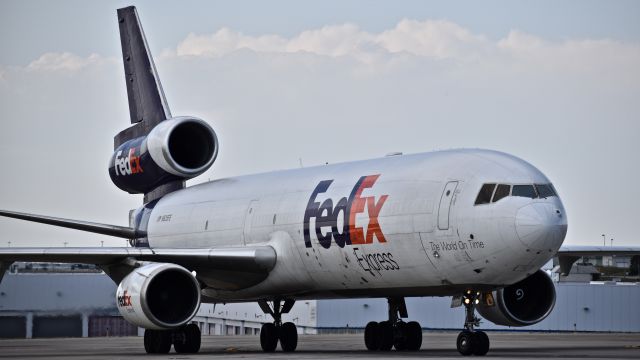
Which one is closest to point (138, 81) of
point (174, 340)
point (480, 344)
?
point (174, 340)

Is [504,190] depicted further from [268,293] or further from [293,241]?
[268,293]

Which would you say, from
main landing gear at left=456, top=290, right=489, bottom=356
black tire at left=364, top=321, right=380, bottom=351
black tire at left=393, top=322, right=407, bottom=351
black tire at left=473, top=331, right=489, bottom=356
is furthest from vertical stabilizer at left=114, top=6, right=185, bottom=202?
black tire at left=473, top=331, right=489, bottom=356

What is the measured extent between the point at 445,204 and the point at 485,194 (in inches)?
34.7

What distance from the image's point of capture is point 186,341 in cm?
2677

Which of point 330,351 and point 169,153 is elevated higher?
point 169,153

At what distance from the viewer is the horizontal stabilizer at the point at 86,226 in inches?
1158

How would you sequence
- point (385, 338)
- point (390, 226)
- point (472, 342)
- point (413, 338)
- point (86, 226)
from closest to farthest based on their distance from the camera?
point (472, 342) → point (390, 226) → point (413, 338) → point (385, 338) → point (86, 226)

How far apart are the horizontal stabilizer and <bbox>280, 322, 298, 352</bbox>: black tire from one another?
20.4ft

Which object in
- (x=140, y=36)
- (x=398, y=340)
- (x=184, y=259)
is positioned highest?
(x=140, y=36)

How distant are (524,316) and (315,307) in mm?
19484

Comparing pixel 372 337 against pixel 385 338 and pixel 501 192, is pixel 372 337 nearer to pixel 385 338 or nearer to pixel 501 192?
pixel 385 338

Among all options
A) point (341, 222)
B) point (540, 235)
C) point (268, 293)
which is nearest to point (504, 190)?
point (540, 235)

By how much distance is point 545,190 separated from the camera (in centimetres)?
2197

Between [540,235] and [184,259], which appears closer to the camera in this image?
[540,235]
